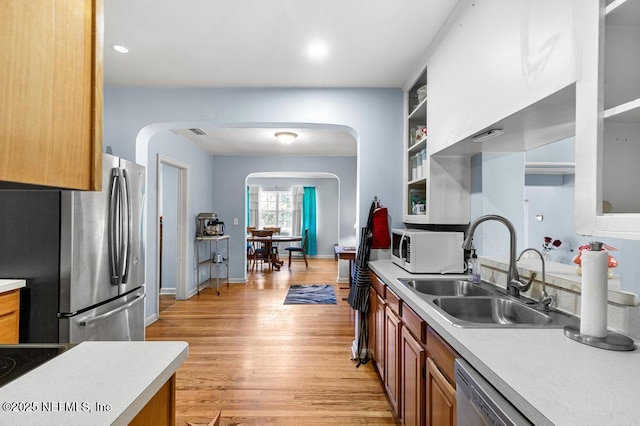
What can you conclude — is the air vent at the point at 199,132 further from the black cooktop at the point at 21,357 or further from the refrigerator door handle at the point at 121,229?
the black cooktop at the point at 21,357

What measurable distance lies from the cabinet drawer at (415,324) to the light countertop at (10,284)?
7.26ft

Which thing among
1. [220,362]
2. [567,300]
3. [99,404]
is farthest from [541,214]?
[99,404]

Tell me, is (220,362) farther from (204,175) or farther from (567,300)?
(204,175)

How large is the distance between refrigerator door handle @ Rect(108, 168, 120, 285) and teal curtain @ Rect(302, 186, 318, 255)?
7.06 m

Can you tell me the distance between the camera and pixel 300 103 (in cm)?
302

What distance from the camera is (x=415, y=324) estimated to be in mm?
1573

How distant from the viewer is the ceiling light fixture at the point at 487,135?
5.24 feet

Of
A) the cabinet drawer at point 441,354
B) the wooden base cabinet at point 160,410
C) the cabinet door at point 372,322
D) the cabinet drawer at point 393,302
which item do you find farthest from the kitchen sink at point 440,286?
the wooden base cabinet at point 160,410

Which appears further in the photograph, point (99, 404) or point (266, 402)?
point (266, 402)

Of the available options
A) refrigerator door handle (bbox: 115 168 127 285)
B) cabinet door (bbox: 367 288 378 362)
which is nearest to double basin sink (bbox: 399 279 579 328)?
cabinet door (bbox: 367 288 378 362)

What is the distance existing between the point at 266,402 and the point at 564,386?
191 centimetres

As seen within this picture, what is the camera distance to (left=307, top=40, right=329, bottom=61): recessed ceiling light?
2258mm

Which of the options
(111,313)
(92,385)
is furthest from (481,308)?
(111,313)

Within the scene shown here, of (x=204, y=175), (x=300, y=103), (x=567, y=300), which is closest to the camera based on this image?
(x=567, y=300)
